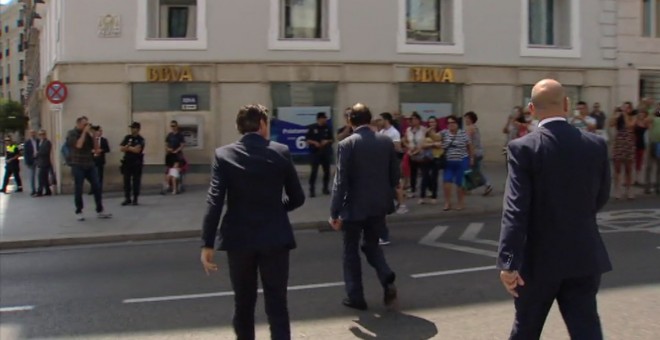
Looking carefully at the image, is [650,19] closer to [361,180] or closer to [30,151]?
[361,180]

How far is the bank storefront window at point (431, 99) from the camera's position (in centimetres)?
1894

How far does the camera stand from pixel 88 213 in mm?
13688

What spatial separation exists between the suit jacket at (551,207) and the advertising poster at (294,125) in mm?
14626

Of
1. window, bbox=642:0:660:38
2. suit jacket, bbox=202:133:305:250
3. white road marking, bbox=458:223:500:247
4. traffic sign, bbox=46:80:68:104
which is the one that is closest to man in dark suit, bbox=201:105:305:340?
suit jacket, bbox=202:133:305:250

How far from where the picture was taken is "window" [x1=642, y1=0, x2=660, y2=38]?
21.0 meters

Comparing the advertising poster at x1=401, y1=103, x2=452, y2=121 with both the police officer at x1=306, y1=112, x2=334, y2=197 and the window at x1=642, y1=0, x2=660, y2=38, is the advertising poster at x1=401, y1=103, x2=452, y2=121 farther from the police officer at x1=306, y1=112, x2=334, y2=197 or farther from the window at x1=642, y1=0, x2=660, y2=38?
the window at x1=642, y1=0, x2=660, y2=38

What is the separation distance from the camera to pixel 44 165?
673 inches

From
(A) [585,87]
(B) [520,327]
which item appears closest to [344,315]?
(B) [520,327]

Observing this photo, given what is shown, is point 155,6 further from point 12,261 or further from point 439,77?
point 12,261

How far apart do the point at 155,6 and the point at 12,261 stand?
10333 millimetres

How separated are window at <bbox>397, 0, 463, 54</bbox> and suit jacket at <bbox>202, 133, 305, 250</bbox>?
14.8 meters

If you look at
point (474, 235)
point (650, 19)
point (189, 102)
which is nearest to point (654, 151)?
point (474, 235)

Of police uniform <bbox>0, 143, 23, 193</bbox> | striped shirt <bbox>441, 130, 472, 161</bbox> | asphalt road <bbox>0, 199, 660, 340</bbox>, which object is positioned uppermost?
striped shirt <bbox>441, 130, 472, 161</bbox>

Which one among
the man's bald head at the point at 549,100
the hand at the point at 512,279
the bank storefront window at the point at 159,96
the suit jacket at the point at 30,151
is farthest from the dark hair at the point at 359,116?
the suit jacket at the point at 30,151
